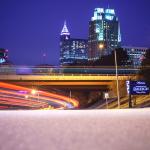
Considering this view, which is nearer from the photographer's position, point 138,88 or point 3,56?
point 138,88

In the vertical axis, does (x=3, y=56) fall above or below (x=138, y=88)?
above

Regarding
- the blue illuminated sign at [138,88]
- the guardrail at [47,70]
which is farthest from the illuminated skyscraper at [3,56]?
the blue illuminated sign at [138,88]

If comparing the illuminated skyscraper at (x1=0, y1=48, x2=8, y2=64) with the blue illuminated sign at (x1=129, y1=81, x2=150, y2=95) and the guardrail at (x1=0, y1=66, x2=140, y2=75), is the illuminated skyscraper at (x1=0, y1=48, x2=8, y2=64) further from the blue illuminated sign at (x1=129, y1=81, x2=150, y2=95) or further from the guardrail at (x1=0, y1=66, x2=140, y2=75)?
the blue illuminated sign at (x1=129, y1=81, x2=150, y2=95)

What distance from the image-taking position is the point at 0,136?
11312 millimetres

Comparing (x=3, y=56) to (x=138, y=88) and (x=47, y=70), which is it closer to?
(x=47, y=70)

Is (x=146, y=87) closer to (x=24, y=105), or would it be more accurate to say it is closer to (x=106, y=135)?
(x=24, y=105)

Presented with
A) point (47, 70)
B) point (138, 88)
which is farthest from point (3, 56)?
point (138, 88)

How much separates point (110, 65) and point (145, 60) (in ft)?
136

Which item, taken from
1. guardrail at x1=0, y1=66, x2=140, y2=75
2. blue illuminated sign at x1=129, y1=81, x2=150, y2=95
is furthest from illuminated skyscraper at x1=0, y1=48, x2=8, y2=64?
blue illuminated sign at x1=129, y1=81, x2=150, y2=95

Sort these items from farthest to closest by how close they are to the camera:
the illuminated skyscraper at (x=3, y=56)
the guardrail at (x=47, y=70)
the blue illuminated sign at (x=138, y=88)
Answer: the illuminated skyscraper at (x=3, y=56) → the guardrail at (x=47, y=70) → the blue illuminated sign at (x=138, y=88)

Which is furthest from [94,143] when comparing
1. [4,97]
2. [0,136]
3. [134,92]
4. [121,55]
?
[121,55]

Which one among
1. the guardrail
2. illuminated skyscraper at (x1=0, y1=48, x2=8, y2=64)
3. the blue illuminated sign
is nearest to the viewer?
the blue illuminated sign

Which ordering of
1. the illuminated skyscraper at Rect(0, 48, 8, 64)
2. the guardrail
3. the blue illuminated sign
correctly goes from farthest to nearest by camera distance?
the illuminated skyscraper at Rect(0, 48, 8, 64) → the guardrail → the blue illuminated sign

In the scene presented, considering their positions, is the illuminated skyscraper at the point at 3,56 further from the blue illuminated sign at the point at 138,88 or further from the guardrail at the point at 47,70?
the blue illuminated sign at the point at 138,88
